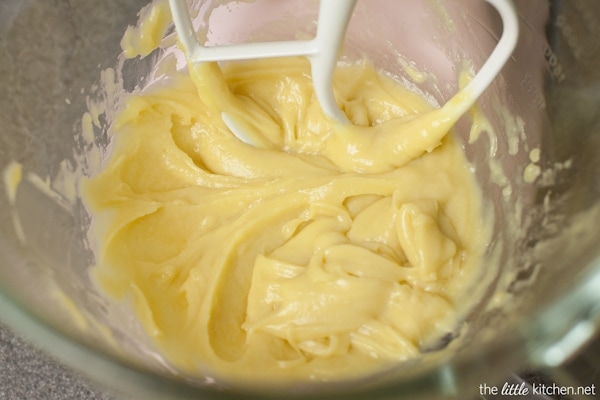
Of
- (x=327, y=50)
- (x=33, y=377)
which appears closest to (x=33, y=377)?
(x=33, y=377)

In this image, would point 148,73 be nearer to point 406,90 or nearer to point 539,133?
point 406,90

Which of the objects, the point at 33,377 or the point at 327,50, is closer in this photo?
the point at 327,50

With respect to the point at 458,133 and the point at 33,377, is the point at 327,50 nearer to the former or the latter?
the point at 458,133

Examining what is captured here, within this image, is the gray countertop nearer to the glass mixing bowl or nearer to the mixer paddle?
the glass mixing bowl

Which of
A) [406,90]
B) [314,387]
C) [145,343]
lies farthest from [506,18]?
[145,343]

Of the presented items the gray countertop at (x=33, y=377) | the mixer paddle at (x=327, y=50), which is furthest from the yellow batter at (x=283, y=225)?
the gray countertop at (x=33, y=377)

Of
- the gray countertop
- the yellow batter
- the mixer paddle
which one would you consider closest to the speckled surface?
the gray countertop

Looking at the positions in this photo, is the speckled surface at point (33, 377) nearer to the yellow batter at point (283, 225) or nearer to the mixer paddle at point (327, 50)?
the yellow batter at point (283, 225)
